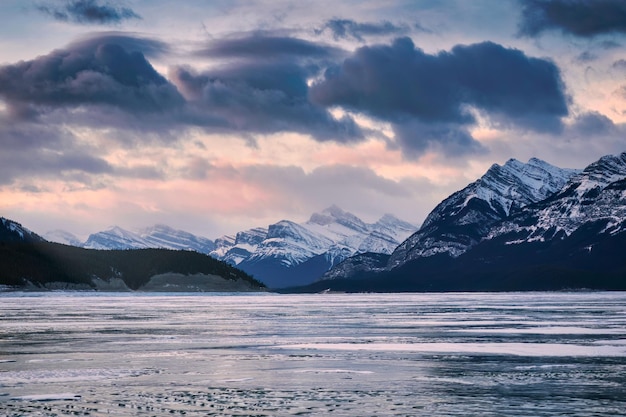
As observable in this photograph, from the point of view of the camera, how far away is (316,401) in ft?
138

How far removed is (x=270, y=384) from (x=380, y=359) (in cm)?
1415

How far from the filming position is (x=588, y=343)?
71.8 meters

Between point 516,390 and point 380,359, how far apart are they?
1647cm

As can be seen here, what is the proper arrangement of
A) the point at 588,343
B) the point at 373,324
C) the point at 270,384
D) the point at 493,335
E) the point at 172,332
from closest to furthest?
the point at 270,384 < the point at 588,343 < the point at 493,335 < the point at 172,332 < the point at 373,324

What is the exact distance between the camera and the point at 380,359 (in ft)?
200

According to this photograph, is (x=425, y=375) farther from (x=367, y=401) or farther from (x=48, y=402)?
(x=48, y=402)

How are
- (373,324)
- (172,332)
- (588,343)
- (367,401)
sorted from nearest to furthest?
(367,401)
(588,343)
(172,332)
(373,324)

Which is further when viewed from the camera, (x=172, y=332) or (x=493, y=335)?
(x=172, y=332)

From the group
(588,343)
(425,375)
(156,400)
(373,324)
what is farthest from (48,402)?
(373,324)

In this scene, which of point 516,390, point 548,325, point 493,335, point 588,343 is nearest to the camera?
point 516,390

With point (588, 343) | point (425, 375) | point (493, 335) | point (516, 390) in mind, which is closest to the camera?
point (516, 390)

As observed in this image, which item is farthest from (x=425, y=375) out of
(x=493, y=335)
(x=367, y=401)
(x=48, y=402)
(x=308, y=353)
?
(x=493, y=335)

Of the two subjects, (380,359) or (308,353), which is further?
(308,353)

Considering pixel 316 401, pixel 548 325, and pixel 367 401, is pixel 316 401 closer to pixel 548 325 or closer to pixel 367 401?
pixel 367 401
